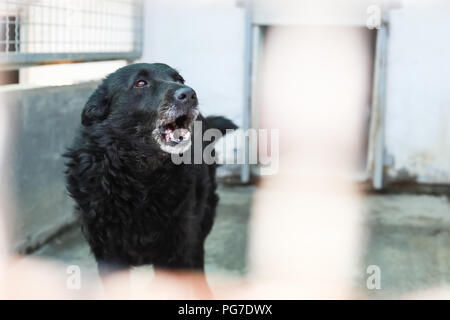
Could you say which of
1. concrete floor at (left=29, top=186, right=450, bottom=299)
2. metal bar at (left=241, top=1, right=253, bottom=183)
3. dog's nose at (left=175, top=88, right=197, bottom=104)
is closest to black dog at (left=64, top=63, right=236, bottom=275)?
Result: dog's nose at (left=175, top=88, right=197, bottom=104)

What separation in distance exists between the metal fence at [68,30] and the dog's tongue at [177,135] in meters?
1.38

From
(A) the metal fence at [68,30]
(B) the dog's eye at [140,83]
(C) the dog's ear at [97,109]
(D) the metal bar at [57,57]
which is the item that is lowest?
(C) the dog's ear at [97,109]

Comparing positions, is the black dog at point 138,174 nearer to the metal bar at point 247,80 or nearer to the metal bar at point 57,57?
the metal bar at point 57,57

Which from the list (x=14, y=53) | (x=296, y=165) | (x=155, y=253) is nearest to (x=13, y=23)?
(x=14, y=53)

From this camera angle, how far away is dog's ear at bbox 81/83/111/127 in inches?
126

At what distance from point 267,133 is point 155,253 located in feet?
12.1

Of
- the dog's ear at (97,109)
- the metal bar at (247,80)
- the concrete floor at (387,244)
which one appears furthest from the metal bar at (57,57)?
the concrete floor at (387,244)

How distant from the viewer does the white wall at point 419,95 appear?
18.5 feet

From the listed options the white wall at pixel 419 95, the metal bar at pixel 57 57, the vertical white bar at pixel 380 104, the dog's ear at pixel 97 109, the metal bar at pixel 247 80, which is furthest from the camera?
the metal bar at pixel 247 80

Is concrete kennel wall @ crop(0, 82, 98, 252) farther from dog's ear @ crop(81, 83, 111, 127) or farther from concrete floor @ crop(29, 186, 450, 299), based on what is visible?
dog's ear @ crop(81, 83, 111, 127)

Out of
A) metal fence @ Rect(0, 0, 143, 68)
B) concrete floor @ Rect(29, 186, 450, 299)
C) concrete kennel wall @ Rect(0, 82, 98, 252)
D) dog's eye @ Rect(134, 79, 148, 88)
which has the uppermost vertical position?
metal fence @ Rect(0, 0, 143, 68)

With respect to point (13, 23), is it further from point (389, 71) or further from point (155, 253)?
point (389, 71)

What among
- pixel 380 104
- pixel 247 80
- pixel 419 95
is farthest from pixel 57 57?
pixel 419 95

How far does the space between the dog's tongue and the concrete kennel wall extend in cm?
119
